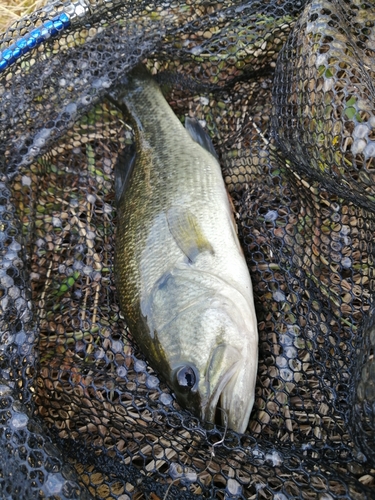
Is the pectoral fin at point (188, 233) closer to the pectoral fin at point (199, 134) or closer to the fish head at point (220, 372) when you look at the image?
the fish head at point (220, 372)

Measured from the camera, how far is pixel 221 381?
2.17m

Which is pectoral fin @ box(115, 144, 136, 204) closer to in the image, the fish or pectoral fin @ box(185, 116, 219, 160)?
the fish

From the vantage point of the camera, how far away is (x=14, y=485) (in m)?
1.84

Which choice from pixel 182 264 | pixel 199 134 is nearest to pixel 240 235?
pixel 182 264

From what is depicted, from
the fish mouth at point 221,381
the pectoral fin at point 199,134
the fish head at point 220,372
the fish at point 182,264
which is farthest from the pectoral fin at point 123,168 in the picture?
the fish mouth at point 221,381

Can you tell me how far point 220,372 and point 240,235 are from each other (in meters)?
0.94

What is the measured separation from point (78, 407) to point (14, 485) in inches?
22.4

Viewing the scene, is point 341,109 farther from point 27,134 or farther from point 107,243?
point 27,134

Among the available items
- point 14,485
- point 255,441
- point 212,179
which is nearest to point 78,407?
point 14,485

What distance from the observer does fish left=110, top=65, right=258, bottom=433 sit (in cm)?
222

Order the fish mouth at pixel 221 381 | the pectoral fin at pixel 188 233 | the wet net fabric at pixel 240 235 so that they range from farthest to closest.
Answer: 1. the pectoral fin at pixel 188 233
2. the fish mouth at pixel 221 381
3. the wet net fabric at pixel 240 235

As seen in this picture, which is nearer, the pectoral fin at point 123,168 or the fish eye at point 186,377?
the fish eye at point 186,377

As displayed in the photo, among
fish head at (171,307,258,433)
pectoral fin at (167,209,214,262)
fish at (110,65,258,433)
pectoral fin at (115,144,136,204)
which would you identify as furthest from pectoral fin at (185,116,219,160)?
fish head at (171,307,258,433)

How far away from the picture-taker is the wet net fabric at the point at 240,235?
6.59ft
